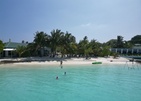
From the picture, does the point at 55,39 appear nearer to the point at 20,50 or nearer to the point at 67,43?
the point at 67,43

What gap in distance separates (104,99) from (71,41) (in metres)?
38.1

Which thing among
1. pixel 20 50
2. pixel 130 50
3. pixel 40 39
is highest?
pixel 40 39

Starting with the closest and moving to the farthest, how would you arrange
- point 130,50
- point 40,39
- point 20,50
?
point 20,50 → point 40,39 → point 130,50

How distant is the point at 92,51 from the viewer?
2286 inches

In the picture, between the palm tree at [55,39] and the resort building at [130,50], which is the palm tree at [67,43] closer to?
the palm tree at [55,39]

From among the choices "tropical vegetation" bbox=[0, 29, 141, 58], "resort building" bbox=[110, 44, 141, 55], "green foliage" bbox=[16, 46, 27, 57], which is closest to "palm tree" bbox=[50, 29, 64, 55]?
"tropical vegetation" bbox=[0, 29, 141, 58]

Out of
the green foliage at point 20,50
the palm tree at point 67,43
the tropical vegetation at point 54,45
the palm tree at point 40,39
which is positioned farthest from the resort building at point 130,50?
the green foliage at point 20,50

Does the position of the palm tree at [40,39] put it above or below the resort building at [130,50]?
above

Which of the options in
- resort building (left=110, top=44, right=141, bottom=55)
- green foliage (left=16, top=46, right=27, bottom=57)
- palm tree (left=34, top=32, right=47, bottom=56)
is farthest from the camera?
resort building (left=110, top=44, right=141, bottom=55)

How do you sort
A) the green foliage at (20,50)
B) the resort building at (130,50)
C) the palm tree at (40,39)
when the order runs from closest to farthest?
the green foliage at (20,50) < the palm tree at (40,39) < the resort building at (130,50)

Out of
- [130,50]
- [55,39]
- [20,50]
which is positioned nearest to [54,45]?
[55,39]

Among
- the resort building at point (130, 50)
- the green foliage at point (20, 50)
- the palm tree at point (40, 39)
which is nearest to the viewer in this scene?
the green foliage at point (20, 50)

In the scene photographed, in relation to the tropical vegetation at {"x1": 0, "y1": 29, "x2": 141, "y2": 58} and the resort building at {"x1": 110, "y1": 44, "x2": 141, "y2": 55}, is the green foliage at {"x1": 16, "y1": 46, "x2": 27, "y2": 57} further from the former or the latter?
the resort building at {"x1": 110, "y1": 44, "x2": 141, "y2": 55}

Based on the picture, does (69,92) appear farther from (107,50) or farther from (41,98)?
(107,50)
